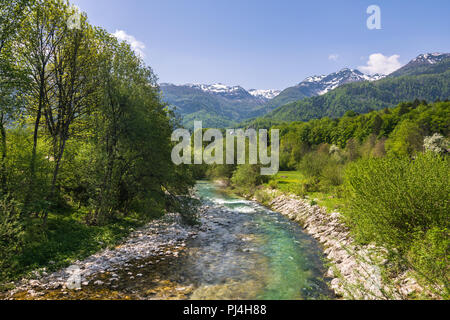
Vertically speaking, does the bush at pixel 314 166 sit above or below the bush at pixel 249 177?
above

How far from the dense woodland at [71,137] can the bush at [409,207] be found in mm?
15731

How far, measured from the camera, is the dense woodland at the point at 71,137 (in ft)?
46.9

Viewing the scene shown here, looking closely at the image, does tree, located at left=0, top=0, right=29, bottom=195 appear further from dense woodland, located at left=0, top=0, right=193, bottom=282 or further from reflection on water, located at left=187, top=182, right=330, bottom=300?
reflection on water, located at left=187, top=182, right=330, bottom=300

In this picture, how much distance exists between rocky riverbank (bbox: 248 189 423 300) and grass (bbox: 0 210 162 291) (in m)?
14.5

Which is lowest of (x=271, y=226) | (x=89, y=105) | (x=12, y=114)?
(x=271, y=226)

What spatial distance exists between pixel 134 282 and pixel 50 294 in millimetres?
3541

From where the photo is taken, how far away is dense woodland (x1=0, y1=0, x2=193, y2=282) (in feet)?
46.9

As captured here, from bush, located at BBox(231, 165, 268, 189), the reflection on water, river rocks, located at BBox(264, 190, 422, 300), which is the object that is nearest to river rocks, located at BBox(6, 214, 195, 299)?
the reflection on water

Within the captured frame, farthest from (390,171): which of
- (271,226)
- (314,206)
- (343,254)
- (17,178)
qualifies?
(17,178)

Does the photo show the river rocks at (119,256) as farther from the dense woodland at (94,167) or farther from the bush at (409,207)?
the bush at (409,207)

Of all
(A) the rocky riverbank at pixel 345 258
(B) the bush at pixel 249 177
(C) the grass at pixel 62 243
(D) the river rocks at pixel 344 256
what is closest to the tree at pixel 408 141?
(B) the bush at pixel 249 177

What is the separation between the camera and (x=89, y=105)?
64.7ft

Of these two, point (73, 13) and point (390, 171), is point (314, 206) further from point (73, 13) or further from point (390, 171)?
point (73, 13)

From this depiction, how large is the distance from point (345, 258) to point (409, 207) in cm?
546
